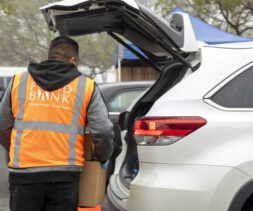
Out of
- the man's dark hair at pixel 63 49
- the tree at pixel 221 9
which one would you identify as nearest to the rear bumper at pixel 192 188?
the man's dark hair at pixel 63 49

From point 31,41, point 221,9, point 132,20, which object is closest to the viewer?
point 132,20

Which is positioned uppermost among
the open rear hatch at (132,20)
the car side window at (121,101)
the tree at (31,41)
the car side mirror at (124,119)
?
the open rear hatch at (132,20)

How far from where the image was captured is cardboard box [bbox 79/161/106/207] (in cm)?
245

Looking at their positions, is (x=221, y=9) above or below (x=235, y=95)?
below

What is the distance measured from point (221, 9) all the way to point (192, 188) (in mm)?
18799

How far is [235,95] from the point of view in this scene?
2.56 m

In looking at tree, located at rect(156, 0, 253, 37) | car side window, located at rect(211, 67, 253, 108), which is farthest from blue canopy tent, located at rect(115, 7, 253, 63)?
tree, located at rect(156, 0, 253, 37)

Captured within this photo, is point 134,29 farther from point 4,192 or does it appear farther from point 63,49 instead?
point 4,192

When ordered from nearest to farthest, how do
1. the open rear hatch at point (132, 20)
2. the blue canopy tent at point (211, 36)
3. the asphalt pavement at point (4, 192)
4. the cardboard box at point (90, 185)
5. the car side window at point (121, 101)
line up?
the cardboard box at point (90, 185), the open rear hatch at point (132, 20), the asphalt pavement at point (4, 192), the car side window at point (121, 101), the blue canopy tent at point (211, 36)

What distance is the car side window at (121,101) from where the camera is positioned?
5602 mm

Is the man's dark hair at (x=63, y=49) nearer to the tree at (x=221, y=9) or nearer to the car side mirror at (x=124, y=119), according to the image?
the car side mirror at (x=124, y=119)

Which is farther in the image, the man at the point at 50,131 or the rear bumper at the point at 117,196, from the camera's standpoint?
the rear bumper at the point at 117,196

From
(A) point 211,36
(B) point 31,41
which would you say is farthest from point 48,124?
(B) point 31,41

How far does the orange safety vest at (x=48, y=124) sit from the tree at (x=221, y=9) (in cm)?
1792
